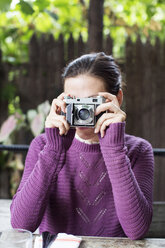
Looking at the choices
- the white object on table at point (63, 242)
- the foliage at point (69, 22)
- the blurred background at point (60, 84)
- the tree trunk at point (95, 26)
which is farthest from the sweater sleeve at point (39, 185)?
the blurred background at point (60, 84)

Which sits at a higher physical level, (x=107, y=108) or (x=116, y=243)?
(x=107, y=108)

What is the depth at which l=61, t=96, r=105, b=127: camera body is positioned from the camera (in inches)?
53.5

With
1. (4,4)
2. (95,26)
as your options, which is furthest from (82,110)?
(95,26)

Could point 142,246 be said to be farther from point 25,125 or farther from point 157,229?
point 25,125

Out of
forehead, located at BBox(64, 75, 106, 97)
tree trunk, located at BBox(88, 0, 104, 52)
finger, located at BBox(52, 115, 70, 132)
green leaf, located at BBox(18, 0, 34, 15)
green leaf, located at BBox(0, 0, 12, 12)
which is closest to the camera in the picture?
finger, located at BBox(52, 115, 70, 132)

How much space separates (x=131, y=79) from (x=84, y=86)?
1693 millimetres

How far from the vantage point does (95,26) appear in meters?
2.75

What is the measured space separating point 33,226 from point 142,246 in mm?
481

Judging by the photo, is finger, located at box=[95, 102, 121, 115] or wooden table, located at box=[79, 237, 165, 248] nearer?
wooden table, located at box=[79, 237, 165, 248]

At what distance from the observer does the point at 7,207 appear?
1.79 m

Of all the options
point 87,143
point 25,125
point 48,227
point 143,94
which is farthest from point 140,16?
point 48,227

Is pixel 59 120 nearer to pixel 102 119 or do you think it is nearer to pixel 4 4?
pixel 102 119

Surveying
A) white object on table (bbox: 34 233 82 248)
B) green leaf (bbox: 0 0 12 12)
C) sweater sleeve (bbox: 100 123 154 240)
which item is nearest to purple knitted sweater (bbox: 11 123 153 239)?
sweater sleeve (bbox: 100 123 154 240)

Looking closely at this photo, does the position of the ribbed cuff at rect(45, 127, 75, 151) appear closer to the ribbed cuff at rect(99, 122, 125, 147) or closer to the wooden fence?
the ribbed cuff at rect(99, 122, 125, 147)
